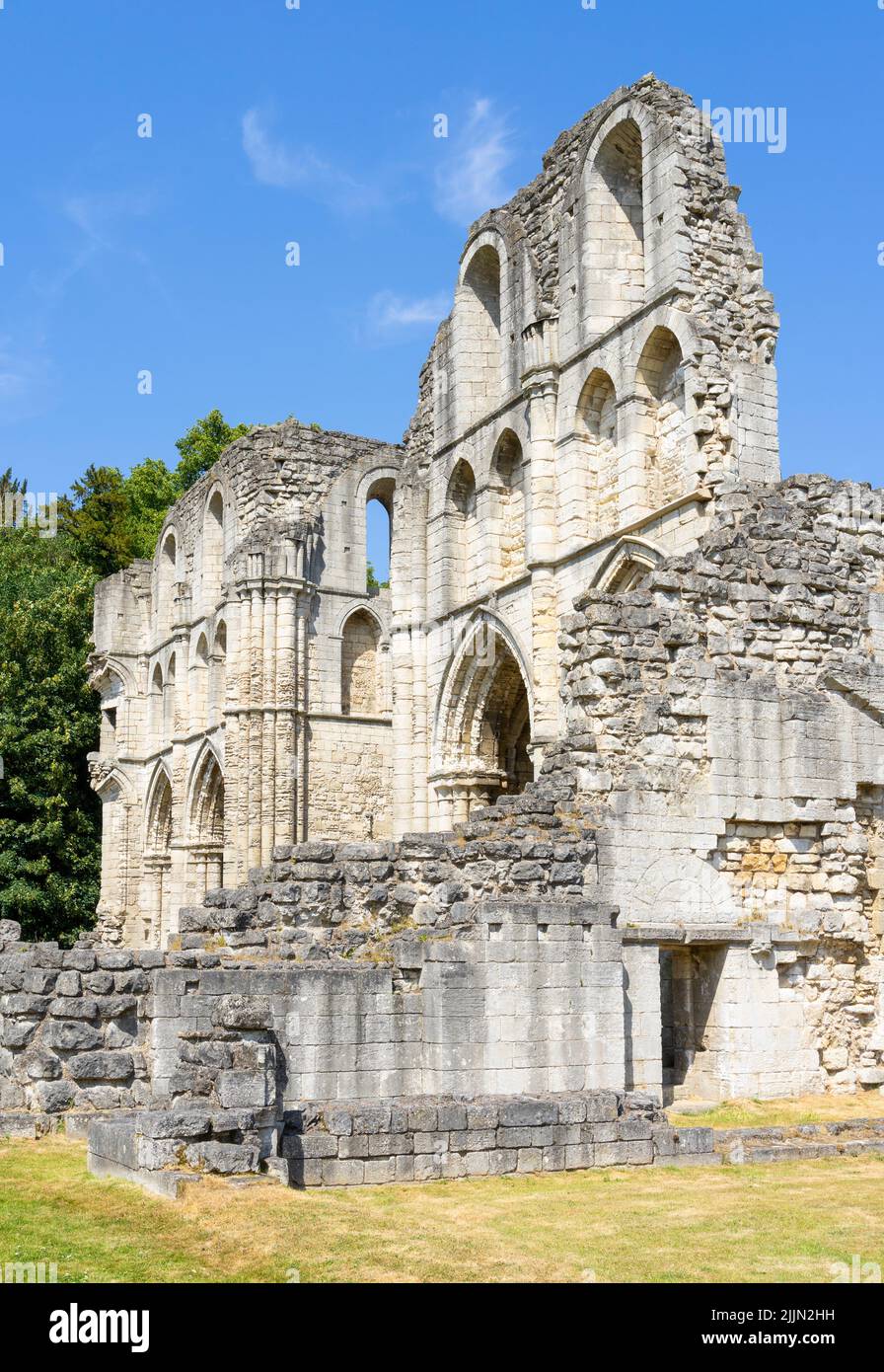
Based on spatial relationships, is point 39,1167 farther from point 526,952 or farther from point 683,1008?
point 683,1008

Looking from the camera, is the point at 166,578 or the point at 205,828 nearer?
the point at 205,828

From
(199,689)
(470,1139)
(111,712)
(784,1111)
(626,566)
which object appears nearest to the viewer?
(470,1139)

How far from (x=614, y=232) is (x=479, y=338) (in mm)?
3952

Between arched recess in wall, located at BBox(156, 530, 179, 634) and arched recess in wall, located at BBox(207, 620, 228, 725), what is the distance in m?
4.26

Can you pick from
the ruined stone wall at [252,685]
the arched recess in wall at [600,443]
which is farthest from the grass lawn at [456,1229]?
the ruined stone wall at [252,685]

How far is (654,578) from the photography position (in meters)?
14.5

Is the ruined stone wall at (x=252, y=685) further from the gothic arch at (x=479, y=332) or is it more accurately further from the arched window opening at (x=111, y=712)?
the gothic arch at (x=479, y=332)

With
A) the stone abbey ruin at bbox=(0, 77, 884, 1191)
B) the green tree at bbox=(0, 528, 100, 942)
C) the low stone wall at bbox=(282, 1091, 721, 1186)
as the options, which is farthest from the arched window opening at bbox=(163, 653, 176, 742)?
the low stone wall at bbox=(282, 1091, 721, 1186)

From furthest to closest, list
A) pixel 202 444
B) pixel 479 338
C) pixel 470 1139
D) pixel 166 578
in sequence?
pixel 202 444 < pixel 166 578 < pixel 479 338 < pixel 470 1139

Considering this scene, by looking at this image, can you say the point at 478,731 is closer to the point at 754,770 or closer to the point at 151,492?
the point at 754,770

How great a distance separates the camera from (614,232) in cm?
2103

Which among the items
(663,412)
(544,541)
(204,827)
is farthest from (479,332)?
(204,827)

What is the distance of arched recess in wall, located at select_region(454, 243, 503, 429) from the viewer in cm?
2419

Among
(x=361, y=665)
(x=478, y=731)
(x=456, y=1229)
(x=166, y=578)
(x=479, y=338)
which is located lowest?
(x=456, y=1229)
